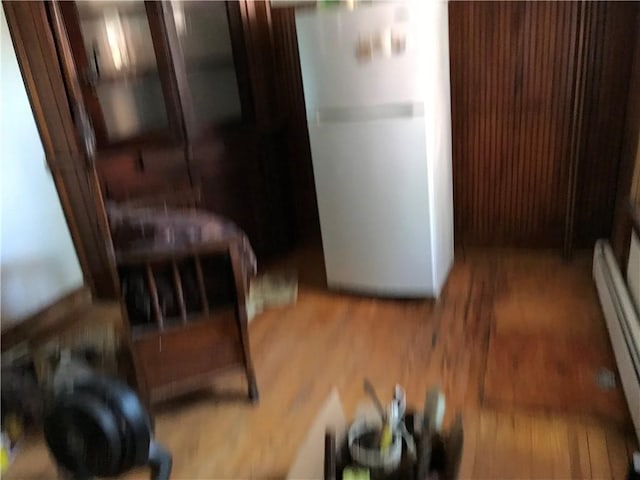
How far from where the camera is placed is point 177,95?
257cm

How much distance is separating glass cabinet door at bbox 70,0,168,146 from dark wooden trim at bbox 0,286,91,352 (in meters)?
0.77

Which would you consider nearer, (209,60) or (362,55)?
(362,55)

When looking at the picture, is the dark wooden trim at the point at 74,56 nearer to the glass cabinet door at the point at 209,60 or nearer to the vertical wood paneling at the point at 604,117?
the glass cabinet door at the point at 209,60

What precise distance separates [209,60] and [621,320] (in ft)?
6.82

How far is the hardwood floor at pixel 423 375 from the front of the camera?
176 centimetres

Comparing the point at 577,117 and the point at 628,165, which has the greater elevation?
the point at 577,117

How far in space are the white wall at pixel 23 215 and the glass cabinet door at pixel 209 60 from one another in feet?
2.35

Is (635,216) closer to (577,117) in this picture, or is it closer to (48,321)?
(577,117)

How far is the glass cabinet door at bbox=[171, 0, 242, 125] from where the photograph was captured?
2670 mm

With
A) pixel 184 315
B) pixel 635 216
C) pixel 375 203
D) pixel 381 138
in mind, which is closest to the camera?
pixel 184 315

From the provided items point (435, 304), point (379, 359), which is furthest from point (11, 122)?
point (435, 304)

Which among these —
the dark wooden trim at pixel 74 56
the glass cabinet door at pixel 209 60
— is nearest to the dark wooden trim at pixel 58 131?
the dark wooden trim at pixel 74 56

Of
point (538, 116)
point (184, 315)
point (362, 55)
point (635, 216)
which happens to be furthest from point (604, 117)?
point (184, 315)

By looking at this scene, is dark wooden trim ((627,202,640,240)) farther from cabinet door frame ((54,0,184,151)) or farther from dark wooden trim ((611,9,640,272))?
cabinet door frame ((54,0,184,151))
